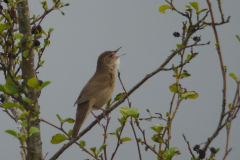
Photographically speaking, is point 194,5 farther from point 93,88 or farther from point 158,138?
point 93,88

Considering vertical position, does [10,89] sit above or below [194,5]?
below

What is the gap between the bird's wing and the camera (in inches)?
133

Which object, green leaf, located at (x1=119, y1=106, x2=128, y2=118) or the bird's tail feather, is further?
the bird's tail feather

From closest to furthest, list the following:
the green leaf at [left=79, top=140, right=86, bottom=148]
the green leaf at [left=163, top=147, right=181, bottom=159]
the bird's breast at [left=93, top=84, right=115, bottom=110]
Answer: the green leaf at [left=163, top=147, right=181, bottom=159] → the green leaf at [left=79, top=140, right=86, bottom=148] → the bird's breast at [left=93, top=84, right=115, bottom=110]

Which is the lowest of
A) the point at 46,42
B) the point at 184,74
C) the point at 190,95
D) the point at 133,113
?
the point at 133,113

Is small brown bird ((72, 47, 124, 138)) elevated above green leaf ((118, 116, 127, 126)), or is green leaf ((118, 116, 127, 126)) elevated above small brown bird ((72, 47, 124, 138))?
small brown bird ((72, 47, 124, 138))

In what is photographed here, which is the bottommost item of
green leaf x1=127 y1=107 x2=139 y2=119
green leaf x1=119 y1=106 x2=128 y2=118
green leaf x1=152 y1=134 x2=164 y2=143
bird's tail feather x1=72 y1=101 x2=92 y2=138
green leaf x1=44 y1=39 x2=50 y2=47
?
green leaf x1=152 y1=134 x2=164 y2=143

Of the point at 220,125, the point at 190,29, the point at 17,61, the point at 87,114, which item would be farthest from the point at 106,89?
the point at 220,125

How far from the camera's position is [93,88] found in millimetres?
3535

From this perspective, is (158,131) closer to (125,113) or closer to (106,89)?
(125,113)

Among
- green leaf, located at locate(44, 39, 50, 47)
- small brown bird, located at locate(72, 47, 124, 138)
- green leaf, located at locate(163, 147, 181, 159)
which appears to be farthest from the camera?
small brown bird, located at locate(72, 47, 124, 138)

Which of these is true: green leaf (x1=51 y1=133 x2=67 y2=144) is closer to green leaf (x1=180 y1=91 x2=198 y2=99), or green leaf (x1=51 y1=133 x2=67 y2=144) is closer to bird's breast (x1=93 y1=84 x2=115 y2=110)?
green leaf (x1=180 y1=91 x2=198 y2=99)

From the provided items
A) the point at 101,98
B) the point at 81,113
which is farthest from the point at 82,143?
the point at 101,98

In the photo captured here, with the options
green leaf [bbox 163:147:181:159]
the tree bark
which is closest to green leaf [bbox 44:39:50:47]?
the tree bark
